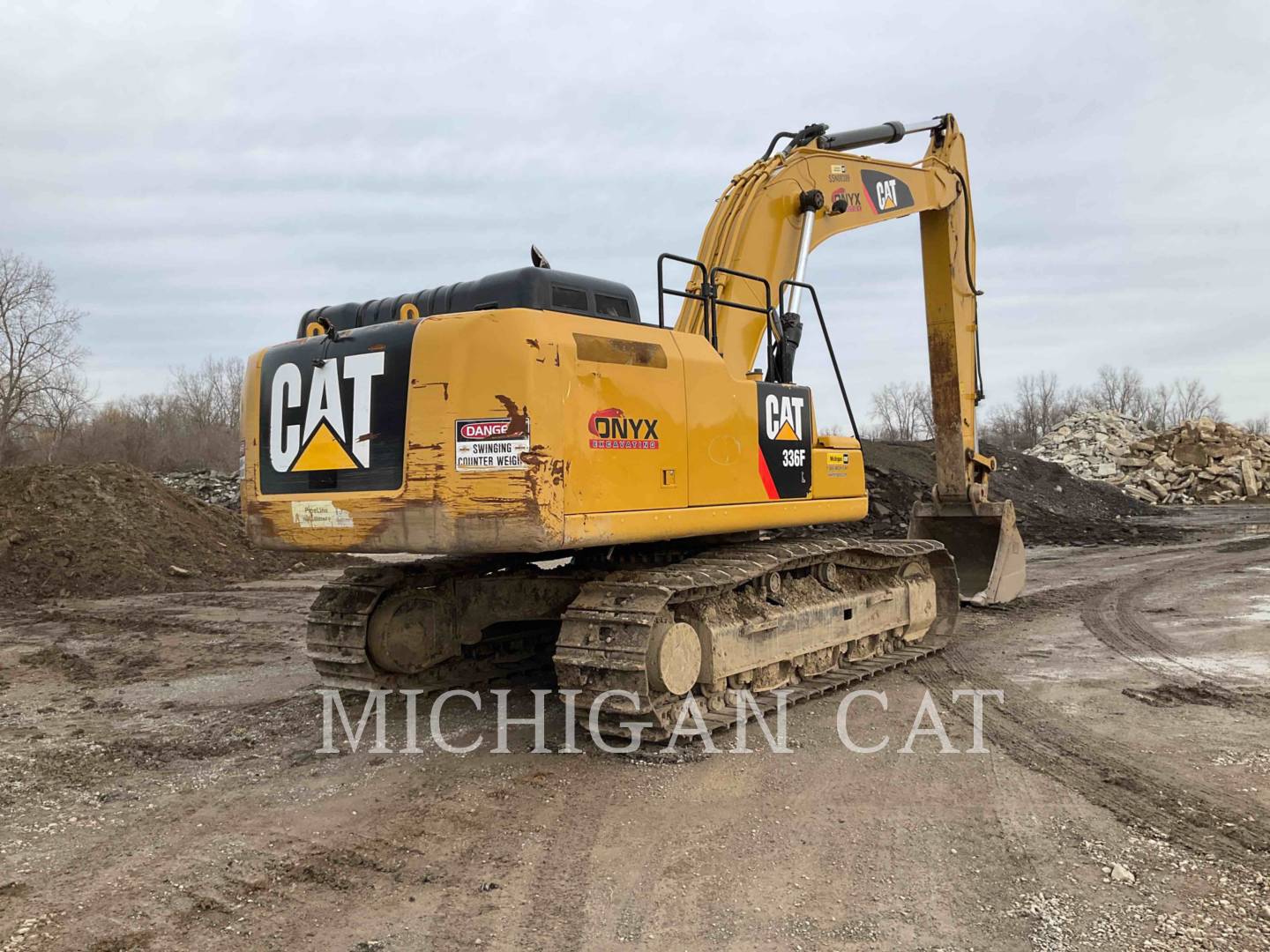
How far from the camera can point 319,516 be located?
17.8 ft

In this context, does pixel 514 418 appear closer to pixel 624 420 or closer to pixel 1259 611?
pixel 624 420

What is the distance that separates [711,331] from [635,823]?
10.3ft

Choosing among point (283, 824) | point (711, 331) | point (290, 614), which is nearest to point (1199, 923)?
point (283, 824)

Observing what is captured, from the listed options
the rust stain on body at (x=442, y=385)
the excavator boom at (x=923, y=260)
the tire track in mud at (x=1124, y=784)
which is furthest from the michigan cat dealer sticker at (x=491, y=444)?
the tire track in mud at (x=1124, y=784)

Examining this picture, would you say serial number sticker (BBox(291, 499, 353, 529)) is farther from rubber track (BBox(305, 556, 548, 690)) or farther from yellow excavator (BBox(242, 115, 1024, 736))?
rubber track (BBox(305, 556, 548, 690))

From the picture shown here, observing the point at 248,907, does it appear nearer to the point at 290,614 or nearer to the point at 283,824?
the point at 283,824

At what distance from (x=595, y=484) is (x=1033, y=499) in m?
21.9

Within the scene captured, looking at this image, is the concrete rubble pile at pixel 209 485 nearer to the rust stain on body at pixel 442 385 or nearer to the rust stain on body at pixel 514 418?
the rust stain on body at pixel 442 385

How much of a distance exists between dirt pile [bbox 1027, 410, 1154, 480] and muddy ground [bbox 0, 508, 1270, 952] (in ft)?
91.4

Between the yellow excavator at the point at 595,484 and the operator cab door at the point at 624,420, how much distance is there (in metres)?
0.01

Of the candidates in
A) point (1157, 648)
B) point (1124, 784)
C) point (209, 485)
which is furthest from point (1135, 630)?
point (209, 485)

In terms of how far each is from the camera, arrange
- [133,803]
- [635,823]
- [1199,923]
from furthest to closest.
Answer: [133,803], [635,823], [1199,923]

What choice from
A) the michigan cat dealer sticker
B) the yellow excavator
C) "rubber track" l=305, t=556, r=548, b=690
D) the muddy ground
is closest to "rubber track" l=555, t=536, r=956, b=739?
the yellow excavator

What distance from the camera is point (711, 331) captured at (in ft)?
20.7
